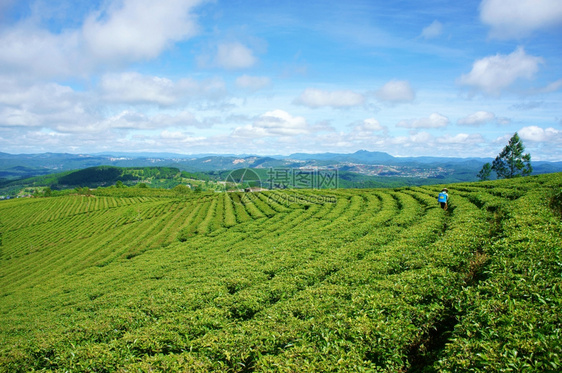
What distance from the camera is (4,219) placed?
8400 centimetres

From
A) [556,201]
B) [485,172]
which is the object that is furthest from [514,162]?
[556,201]

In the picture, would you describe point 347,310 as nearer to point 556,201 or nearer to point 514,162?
point 556,201

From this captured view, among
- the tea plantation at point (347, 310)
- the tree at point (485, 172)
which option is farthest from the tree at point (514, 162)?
the tea plantation at point (347, 310)

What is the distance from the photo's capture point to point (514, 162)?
69.7 m

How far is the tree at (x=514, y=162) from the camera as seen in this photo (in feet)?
223

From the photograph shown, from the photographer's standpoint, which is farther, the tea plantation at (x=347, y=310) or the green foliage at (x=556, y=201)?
the green foliage at (x=556, y=201)

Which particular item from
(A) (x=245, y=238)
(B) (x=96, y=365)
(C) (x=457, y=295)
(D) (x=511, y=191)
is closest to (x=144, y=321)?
(B) (x=96, y=365)

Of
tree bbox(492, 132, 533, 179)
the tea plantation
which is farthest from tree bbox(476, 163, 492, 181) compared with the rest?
the tea plantation

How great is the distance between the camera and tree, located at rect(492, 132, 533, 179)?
223 ft

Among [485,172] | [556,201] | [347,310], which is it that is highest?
[485,172]

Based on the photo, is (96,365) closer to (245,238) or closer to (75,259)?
(245,238)

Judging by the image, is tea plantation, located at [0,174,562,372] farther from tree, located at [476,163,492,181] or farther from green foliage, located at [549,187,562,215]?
tree, located at [476,163,492,181]

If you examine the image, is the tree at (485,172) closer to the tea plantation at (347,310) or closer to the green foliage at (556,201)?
the tea plantation at (347,310)

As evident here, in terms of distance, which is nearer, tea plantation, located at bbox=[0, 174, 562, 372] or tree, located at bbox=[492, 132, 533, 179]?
tea plantation, located at bbox=[0, 174, 562, 372]
